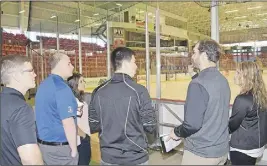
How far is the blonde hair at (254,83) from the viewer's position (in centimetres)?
187

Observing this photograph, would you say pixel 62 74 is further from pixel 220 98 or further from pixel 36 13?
pixel 36 13

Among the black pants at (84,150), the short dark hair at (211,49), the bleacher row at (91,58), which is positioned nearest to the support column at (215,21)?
the bleacher row at (91,58)

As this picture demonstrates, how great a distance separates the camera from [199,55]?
1640mm

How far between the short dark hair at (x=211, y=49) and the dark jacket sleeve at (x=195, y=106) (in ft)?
0.76

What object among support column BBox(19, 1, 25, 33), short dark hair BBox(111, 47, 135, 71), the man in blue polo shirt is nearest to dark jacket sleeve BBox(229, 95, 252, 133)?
short dark hair BBox(111, 47, 135, 71)

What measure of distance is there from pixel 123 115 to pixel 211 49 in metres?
0.65

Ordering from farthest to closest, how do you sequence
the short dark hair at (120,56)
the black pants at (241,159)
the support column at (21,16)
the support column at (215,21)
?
the support column at (21,16) → the support column at (215,21) → the black pants at (241,159) → the short dark hair at (120,56)

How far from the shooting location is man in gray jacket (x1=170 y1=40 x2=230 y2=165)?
4.91 ft

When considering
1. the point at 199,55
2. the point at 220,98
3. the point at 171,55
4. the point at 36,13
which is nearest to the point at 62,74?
the point at 199,55

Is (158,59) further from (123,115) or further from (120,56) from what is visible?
(123,115)

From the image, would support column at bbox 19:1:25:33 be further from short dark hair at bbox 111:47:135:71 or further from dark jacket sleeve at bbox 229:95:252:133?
dark jacket sleeve at bbox 229:95:252:133

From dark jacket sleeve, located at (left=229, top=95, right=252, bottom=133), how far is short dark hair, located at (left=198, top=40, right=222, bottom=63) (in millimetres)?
412

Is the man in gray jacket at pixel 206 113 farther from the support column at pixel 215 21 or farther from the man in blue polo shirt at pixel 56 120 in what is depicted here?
the support column at pixel 215 21

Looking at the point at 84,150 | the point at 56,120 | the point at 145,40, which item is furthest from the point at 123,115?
the point at 145,40
